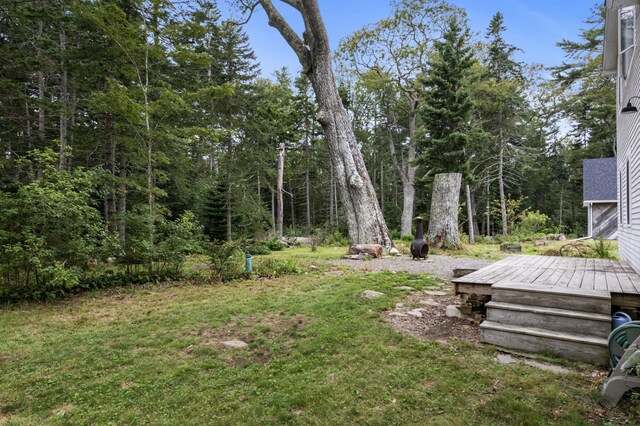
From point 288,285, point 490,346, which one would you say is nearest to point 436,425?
point 490,346

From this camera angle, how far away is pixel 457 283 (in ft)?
11.8

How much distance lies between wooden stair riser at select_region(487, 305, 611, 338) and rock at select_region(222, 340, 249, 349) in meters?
2.45

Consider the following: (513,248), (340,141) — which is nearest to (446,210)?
(513,248)

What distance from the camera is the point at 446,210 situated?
1041 cm

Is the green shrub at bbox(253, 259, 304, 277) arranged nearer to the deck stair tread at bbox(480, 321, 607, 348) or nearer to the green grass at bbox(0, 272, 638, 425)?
the green grass at bbox(0, 272, 638, 425)

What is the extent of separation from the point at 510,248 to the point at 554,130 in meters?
19.9

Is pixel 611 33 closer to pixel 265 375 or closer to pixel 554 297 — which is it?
pixel 554 297

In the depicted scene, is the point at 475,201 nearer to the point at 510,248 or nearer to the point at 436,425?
the point at 510,248

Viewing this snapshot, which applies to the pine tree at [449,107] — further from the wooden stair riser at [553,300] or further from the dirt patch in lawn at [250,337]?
the dirt patch in lawn at [250,337]

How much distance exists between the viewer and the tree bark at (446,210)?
10.4 meters

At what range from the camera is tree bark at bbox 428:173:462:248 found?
10.4 metres

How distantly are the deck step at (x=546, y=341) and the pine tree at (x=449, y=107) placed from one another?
9621 mm

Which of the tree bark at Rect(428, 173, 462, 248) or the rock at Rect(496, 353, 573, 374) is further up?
the tree bark at Rect(428, 173, 462, 248)

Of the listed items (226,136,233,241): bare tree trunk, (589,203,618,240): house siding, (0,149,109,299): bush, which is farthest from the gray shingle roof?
(0,149,109,299): bush
